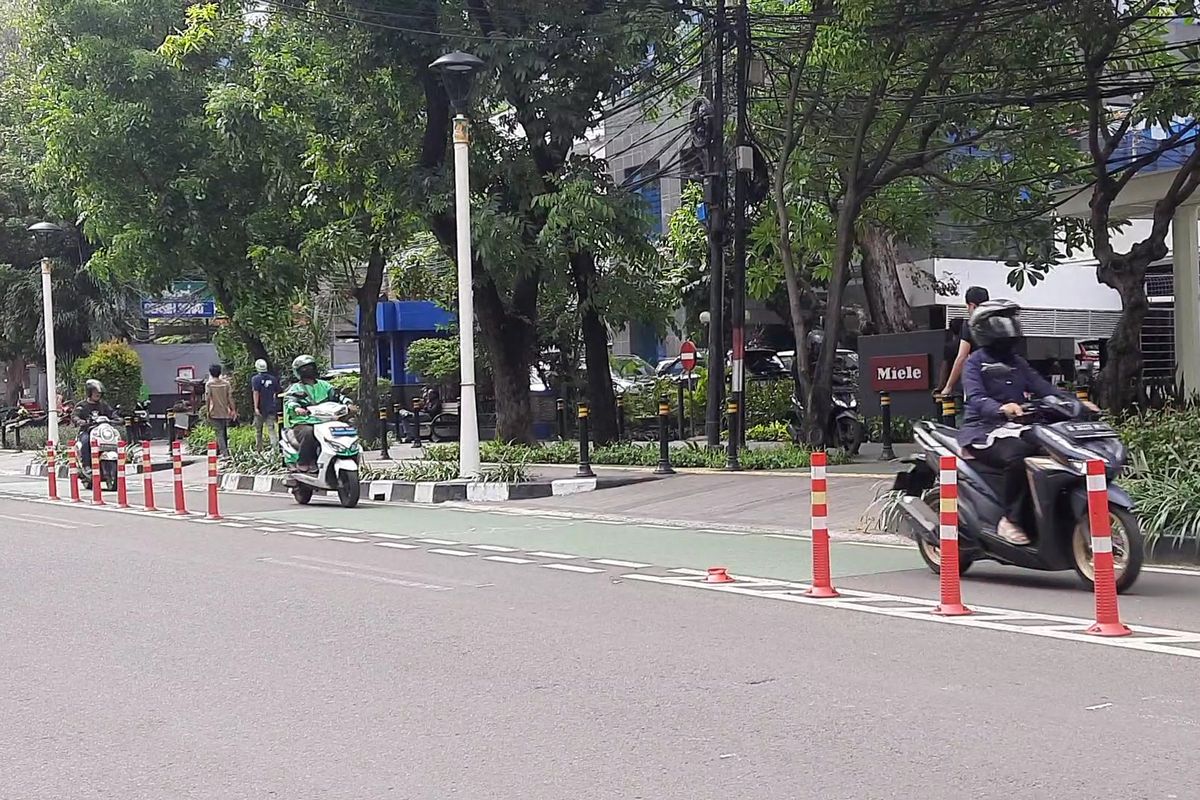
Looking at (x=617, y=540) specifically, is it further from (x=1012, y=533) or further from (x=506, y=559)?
(x=1012, y=533)

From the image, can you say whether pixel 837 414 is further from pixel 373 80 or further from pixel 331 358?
pixel 331 358

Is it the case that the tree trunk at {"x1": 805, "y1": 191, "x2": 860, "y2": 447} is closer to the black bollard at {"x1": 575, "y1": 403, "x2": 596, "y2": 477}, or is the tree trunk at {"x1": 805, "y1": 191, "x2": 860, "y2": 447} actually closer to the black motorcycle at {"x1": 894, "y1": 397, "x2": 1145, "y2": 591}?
the black bollard at {"x1": 575, "y1": 403, "x2": 596, "y2": 477}

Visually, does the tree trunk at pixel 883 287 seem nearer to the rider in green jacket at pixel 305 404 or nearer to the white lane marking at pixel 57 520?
the rider in green jacket at pixel 305 404

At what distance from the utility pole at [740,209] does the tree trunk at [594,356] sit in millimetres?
2766

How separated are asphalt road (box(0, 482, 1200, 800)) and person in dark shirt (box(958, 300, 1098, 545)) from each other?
27.4 inches

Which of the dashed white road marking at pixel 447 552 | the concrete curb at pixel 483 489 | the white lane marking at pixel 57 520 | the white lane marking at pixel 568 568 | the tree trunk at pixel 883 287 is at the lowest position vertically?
the white lane marking at pixel 568 568

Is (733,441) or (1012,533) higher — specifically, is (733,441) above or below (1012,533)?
above

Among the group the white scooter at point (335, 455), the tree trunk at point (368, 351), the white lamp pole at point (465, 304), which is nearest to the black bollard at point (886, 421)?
the white lamp pole at point (465, 304)

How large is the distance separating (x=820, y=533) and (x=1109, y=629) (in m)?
2.03

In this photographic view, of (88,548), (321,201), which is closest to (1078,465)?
Answer: (88,548)

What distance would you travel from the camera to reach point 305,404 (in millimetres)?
17125

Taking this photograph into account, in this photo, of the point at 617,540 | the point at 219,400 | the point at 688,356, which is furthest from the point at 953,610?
the point at 219,400

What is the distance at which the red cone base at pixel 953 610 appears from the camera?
26.9ft

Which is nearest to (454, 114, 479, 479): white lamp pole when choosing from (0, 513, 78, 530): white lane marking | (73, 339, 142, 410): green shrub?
(0, 513, 78, 530): white lane marking
